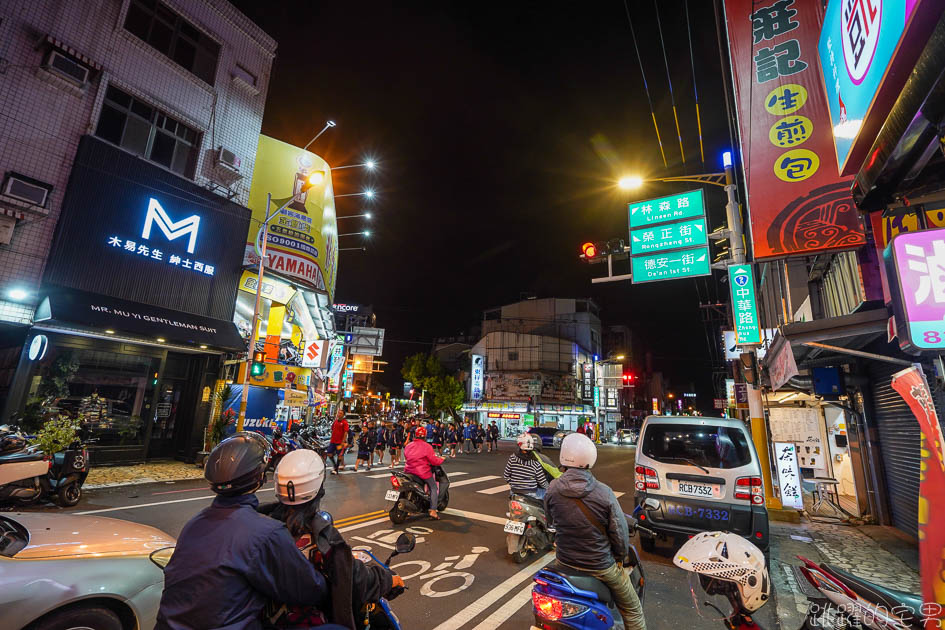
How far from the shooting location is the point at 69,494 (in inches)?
313

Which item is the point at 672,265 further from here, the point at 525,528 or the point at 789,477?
the point at 525,528

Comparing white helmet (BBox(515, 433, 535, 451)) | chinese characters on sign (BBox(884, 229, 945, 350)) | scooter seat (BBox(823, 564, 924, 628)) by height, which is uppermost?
chinese characters on sign (BBox(884, 229, 945, 350))

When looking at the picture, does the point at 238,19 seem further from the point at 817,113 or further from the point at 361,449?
the point at 817,113

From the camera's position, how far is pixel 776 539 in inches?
285

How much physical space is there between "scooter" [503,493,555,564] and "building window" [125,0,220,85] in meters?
17.8

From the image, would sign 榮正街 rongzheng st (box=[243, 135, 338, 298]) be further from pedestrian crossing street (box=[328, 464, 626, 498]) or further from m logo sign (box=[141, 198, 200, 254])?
pedestrian crossing street (box=[328, 464, 626, 498])

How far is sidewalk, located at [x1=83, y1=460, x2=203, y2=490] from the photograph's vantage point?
10219 mm

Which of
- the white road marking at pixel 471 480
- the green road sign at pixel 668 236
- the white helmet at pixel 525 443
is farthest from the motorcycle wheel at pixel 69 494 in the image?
the green road sign at pixel 668 236

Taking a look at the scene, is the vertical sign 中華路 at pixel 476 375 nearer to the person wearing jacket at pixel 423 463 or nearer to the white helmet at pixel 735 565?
the person wearing jacket at pixel 423 463

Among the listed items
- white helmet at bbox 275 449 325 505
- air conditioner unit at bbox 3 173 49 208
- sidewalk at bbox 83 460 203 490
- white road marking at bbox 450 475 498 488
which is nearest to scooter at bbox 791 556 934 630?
white helmet at bbox 275 449 325 505

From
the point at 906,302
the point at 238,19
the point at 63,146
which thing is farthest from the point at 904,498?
the point at 238,19

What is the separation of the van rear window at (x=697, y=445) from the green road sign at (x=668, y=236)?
5.59 metres

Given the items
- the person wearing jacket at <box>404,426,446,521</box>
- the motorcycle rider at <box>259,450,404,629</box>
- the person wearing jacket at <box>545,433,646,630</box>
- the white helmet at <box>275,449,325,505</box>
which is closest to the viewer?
the motorcycle rider at <box>259,450,404,629</box>

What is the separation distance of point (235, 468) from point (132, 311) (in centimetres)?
1245
